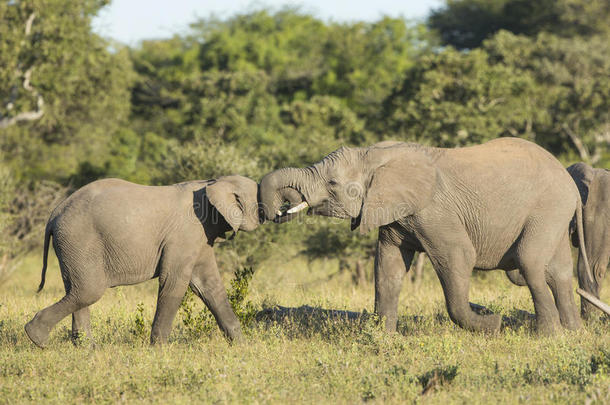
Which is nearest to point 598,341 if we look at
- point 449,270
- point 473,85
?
point 449,270

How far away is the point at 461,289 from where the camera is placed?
855 centimetres

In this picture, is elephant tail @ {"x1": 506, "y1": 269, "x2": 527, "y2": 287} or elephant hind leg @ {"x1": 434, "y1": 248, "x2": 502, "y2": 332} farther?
elephant tail @ {"x1": 506, "y1": 269, "x2": 527, "y2": 287}

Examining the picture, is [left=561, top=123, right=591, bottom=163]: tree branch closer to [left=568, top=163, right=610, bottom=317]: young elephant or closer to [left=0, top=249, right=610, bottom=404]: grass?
[left=568, top=163, right=610, bottom=317]: young elephant

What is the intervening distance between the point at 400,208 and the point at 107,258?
3.12 metres

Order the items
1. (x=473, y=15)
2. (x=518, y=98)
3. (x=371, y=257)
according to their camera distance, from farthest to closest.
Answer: (x=473, y=15) < (x=518, y=98) < (x=371, y=257)

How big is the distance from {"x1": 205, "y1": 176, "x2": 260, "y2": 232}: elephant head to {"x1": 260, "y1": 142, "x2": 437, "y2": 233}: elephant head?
222 millimetres

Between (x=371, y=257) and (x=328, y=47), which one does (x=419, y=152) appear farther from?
(x=328, y=47)

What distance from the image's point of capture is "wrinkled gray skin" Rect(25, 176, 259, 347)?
8.45 metres

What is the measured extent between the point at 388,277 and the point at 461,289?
2.74 ft

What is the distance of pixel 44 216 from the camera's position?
18.3m

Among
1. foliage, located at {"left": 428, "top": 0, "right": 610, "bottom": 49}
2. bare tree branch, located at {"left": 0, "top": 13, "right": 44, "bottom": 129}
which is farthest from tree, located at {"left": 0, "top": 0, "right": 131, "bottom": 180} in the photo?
foliage, located at {"left": 428, "top": 0, "right": 610, "bottom": 49}

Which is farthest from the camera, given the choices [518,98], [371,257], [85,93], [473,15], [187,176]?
[473,15]

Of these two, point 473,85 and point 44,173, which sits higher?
point 473,85

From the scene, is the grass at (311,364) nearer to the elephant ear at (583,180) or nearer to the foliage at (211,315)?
the foliage at (211,315)
